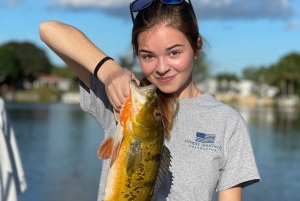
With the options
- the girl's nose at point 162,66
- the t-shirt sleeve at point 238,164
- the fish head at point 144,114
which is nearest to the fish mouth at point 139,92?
the fish head at point 144,114

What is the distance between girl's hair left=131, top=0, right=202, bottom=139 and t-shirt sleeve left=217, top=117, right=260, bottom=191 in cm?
32

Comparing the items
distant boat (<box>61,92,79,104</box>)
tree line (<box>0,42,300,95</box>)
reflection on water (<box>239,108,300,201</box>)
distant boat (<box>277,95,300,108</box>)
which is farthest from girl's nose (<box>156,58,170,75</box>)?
distant boat (<box>277,95,300,108</box>)

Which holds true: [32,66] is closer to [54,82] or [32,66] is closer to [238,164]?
[54,82]

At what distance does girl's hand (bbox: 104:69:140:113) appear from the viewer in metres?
2.06

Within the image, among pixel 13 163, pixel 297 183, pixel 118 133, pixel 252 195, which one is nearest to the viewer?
pixel 118 133

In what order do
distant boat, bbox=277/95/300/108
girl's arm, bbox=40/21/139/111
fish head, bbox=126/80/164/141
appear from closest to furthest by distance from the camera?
fish head, bbox=126/80/164/141
girl's arm, bbox=40/21/139/111
distant boat, bbox=277/95/300/108

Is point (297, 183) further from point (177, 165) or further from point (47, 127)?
point (47, 127)

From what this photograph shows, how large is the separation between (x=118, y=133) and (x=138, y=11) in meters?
0.78

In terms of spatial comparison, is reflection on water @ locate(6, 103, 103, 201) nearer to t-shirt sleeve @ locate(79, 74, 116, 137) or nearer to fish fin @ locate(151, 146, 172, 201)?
t-shirt sleeve @ locate(79, 74, 116, 137)

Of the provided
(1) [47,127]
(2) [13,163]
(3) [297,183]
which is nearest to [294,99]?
(1) [47,127]

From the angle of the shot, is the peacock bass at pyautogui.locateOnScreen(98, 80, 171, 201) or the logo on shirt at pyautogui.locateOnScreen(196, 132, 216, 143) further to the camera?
the logo on shirt at pyautogui.locateOnScreen(196, 132, 216, 143)

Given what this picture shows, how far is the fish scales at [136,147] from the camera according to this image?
2.02 metres

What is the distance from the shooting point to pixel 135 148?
80.3 inches

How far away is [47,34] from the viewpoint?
2.50m
